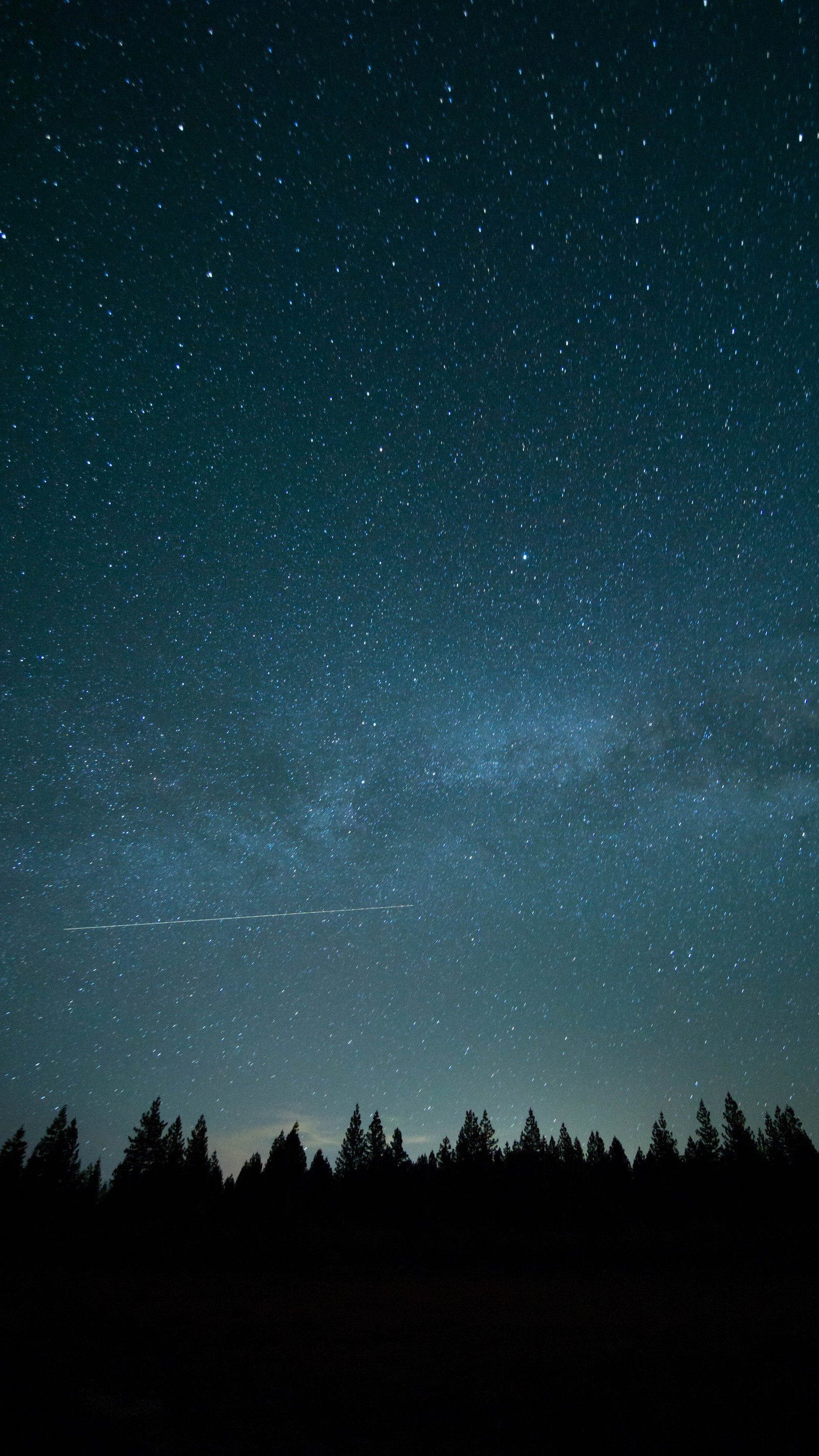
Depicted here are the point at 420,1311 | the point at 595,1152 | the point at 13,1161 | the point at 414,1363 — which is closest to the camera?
the point at 414,1363

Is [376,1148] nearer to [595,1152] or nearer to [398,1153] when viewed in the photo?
[398,1153]

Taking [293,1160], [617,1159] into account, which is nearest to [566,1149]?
[617,1159]

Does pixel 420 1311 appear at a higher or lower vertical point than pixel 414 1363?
lower

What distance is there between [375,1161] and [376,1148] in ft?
10.5

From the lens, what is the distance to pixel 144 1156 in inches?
2606

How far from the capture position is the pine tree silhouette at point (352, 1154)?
235 ft

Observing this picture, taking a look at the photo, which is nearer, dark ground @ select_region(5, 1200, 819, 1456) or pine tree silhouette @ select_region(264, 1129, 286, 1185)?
dark ground @ select_region(5, 1200, 819, 1456)

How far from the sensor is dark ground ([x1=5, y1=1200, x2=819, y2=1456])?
8227mm

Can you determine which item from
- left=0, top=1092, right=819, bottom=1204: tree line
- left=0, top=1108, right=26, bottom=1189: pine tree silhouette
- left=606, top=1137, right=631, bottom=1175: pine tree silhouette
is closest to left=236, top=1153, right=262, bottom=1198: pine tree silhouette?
left=0, top=1092, right=819, bottom=1204: tree line

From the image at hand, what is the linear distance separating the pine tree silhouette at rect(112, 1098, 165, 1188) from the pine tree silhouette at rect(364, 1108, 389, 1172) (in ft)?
74.8

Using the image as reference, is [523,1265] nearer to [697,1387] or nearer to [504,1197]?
[504,1197]

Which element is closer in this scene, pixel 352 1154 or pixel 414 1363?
pixel 414 1363

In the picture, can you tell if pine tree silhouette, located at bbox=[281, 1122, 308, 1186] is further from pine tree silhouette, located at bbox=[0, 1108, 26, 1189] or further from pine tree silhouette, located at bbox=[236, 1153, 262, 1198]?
pine tree silhouette, located at bbox=[0, 1108, 26, 1189]

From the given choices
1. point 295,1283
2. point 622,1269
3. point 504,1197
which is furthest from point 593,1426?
point 504,1197
